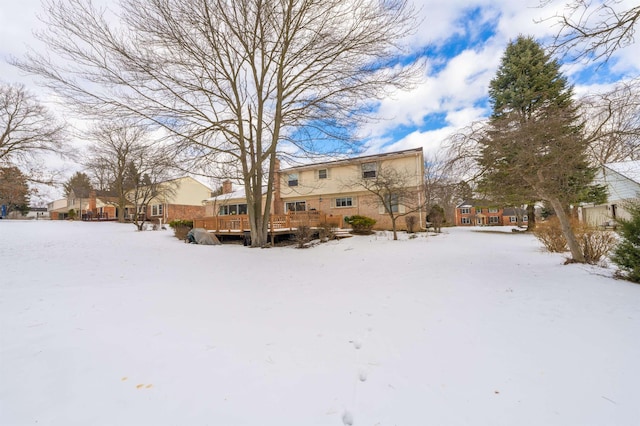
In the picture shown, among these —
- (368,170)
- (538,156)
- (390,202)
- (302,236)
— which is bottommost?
(302,236)

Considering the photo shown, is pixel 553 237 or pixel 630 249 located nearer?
pixel 630 249

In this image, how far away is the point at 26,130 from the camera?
58.7 ft

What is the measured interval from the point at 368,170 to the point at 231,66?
40.6 ft

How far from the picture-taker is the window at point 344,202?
20859mm

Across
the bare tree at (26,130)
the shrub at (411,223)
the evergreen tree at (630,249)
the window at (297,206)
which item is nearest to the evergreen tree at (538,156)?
the evergreen tree at (630,249)

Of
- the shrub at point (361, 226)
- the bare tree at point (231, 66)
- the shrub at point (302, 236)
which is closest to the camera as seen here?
the bare tree at point (231, 66)

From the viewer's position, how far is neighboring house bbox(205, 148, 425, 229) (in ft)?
61.2

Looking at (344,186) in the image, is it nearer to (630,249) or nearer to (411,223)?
(411,223)

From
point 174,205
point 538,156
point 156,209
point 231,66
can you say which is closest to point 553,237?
Result: point 538,156

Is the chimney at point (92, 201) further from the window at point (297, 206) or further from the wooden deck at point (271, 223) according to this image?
the wooden deck at point (271, 223)

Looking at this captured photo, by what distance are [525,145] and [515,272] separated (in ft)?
9.39

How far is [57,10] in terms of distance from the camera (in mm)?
7570

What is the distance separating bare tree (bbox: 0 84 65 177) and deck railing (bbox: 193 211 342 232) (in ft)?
42.8

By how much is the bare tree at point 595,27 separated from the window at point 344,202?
657 inches
